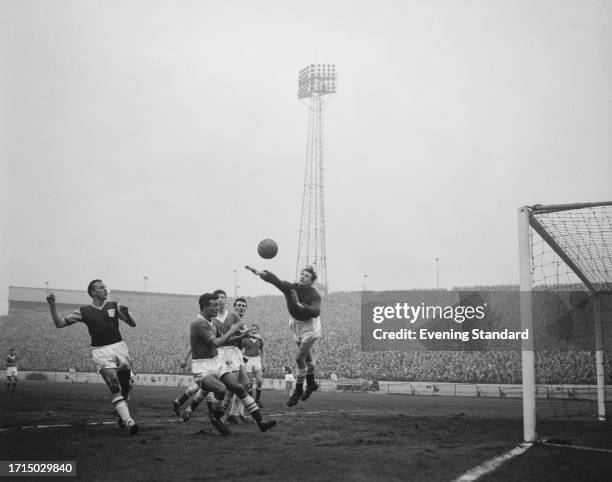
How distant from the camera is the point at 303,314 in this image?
11.2 meters

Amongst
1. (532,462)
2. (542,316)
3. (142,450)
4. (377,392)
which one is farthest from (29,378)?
(532,462)

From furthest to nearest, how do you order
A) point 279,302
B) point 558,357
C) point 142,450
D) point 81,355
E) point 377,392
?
point 279,302
point 81,355
point 377,392
point 558,357
point 142,450

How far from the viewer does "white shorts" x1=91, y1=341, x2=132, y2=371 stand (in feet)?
34.3

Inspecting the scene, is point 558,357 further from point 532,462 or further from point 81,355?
point 81,355

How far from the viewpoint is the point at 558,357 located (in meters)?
28.2

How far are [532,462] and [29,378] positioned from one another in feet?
136

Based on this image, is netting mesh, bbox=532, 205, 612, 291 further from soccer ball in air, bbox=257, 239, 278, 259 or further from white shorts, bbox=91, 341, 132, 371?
white shorts, bbox=91, 341, 132, 371

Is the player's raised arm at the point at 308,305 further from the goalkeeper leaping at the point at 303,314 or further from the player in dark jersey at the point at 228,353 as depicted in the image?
the player in dark jersey at the point at 228,353

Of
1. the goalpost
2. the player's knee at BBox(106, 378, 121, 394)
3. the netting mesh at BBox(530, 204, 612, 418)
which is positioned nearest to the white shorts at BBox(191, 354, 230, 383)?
the player's knee at BBox(106, 378, 121, 394)

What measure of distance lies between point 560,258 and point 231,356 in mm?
8308

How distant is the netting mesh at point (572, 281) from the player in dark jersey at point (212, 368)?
17.2ft

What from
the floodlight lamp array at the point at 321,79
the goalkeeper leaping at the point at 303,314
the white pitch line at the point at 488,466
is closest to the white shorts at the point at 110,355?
the goalkeeper leaping at the point at 303,314

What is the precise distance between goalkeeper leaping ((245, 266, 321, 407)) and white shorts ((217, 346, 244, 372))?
3.61ft

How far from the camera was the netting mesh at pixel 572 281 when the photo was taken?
1239 cm
